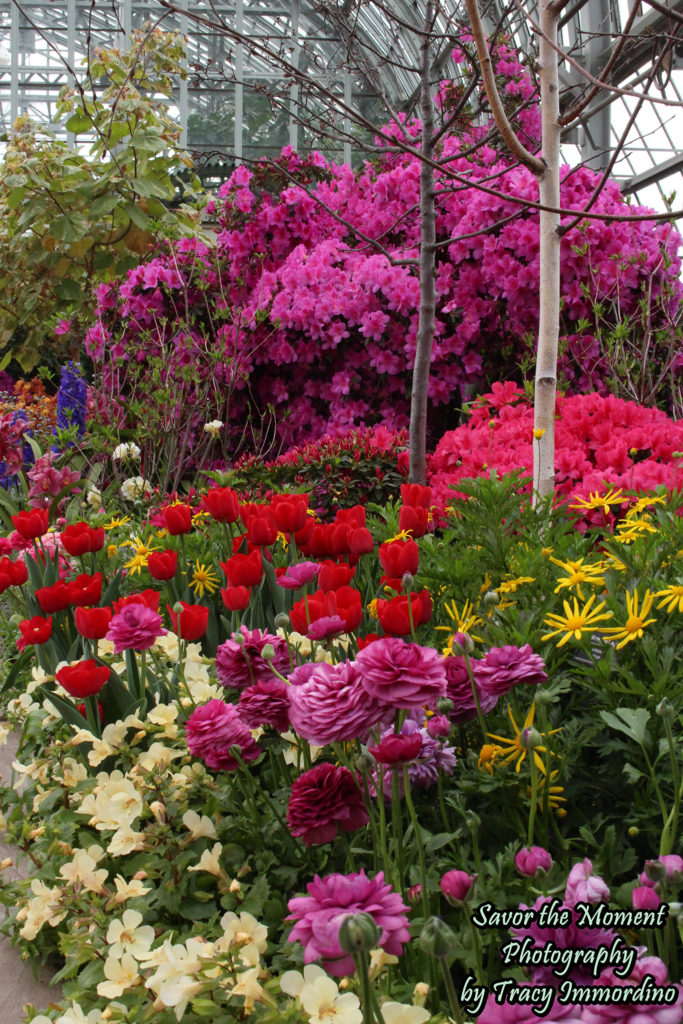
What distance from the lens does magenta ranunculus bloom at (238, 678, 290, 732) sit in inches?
43.4

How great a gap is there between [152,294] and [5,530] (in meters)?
A: 2.73

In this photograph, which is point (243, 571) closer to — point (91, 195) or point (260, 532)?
point (260, 532)

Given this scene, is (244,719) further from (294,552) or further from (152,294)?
(152,294)

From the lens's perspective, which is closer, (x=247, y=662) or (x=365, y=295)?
(x=247, y=662)

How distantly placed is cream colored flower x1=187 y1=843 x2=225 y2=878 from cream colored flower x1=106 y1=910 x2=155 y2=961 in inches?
4.8

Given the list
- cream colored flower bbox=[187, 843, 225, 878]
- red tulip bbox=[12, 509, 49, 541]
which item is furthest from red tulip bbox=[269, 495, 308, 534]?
red tulip bbox=[12, 509, 49, 541]

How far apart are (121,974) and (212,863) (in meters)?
0.19

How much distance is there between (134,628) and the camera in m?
1.36

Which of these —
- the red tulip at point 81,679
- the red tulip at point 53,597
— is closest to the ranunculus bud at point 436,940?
the red tulip at point 81,679

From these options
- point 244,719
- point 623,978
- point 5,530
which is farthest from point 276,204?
point 623,978

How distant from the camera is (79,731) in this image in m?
1.63

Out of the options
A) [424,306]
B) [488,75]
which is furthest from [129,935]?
[424,306]

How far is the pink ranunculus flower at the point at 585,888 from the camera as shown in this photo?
0.74 metres

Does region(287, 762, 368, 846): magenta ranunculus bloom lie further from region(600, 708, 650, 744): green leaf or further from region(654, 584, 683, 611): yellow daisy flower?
region(654, 584, 683, 611): yellow daisy flower
